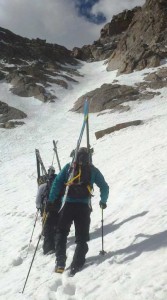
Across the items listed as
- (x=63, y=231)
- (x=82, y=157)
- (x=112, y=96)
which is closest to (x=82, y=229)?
(x=63, y=231)

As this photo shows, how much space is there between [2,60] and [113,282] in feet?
269

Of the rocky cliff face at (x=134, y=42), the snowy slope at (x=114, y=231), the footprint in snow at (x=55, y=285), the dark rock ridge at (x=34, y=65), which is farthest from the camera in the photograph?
the rocky cliff face at (x=134, y=42)

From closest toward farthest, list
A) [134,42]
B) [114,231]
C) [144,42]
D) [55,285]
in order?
1. [55,285]
2. [114,231]
3. [134,42]
4. [144,42]

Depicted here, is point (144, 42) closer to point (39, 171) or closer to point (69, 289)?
point (39, 171)

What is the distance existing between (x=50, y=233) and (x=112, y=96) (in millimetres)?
47064

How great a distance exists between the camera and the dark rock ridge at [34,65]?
65250 millimetres

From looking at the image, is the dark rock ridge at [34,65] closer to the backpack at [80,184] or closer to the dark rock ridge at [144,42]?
the dark rock ridge at [144,42]

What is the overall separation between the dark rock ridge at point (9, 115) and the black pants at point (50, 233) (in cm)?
4016

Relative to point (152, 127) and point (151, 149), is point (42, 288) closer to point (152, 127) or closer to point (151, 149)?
point (151, 149)

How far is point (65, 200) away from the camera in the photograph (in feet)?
22.8

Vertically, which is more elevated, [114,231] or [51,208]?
[51,208]

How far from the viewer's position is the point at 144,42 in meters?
82.1

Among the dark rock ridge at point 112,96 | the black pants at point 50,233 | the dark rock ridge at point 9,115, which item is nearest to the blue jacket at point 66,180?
the black pants at point 50,233

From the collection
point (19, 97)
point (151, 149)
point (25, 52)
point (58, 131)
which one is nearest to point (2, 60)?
point (25, 52)
